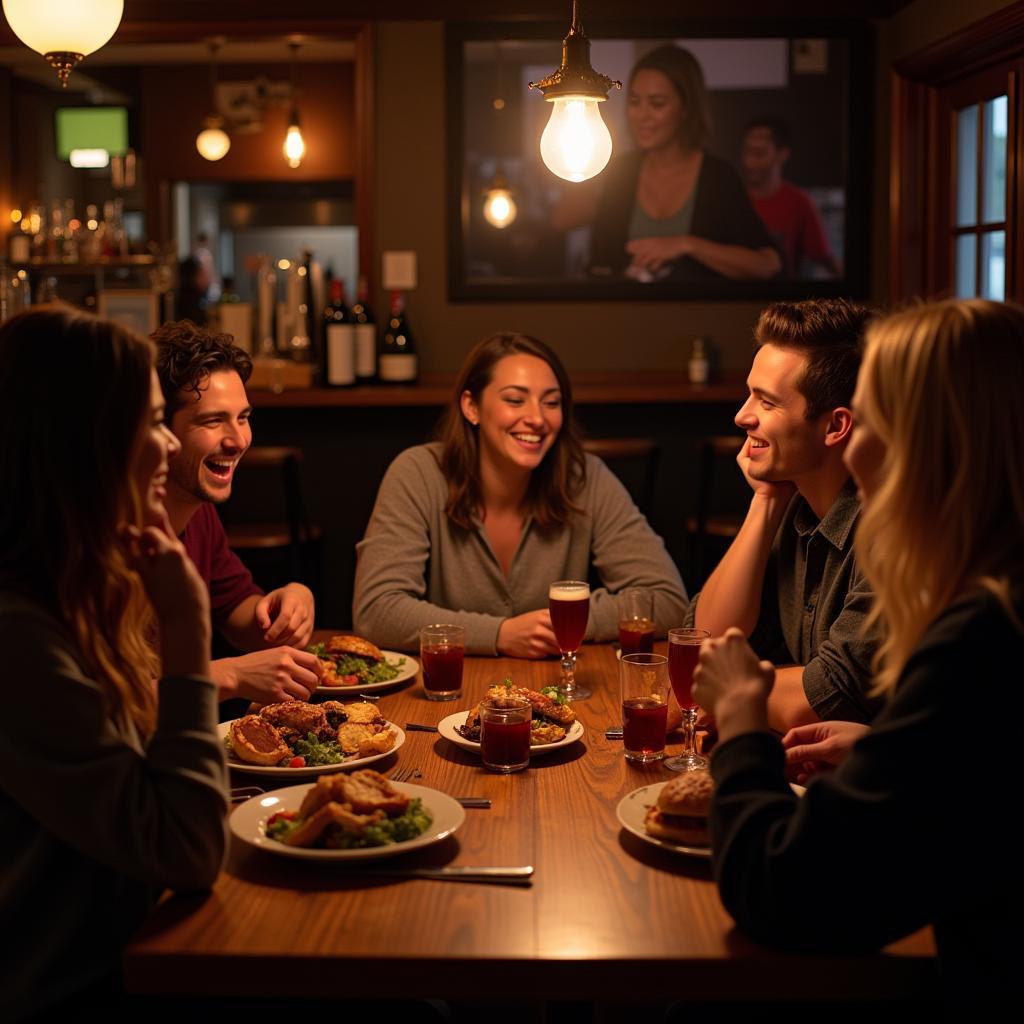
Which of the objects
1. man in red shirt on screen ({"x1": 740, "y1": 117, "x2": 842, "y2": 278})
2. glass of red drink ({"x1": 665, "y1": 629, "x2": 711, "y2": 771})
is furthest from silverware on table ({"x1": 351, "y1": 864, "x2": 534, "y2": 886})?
man in red shirt on screen ({"x1": 740, "y1": 117, "x2": 842, "y2": 278})

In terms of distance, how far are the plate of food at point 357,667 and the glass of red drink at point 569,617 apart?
0.27m

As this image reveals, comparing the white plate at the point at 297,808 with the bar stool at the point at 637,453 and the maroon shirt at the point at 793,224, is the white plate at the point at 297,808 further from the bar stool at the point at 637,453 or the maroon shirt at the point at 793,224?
the maroon shirt at the point at 793,224

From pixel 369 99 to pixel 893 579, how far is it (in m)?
4.32

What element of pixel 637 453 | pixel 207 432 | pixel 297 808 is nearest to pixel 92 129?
pixel 637 453

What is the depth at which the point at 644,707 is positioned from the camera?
5.84 ft

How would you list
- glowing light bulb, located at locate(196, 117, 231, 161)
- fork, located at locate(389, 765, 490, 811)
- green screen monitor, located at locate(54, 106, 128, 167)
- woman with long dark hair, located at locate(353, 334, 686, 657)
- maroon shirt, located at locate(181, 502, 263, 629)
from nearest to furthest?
fork, located at locate(389, 765, 490, 811)
maroon shirt, located at locate(181, 502, 263, 629)
woman with long dark hair, located at locate(353, 334, 686, 657)
glowing light bulb, located at locate(196, 117, 231, 161)
green screen monitor, located at locate(54, 106, 128, 167)

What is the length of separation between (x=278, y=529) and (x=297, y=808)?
320 centimetres

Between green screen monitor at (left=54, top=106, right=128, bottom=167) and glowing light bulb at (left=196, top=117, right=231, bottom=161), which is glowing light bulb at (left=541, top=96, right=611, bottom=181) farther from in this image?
green screen monitor at (left=54, top=106, right=128, bottom=167)

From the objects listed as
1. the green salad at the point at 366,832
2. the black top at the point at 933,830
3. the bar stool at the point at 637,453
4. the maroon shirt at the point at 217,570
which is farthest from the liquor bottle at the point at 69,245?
the black top at the point at 933,830

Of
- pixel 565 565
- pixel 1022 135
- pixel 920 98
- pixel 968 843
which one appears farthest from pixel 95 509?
pixel 920 98

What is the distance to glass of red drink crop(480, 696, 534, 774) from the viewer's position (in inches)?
67.7

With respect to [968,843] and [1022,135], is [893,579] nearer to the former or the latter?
[968,843]

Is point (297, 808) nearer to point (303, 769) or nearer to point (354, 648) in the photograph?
point (303, 769)

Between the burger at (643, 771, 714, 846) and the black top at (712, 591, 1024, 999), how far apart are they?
0.75ft
